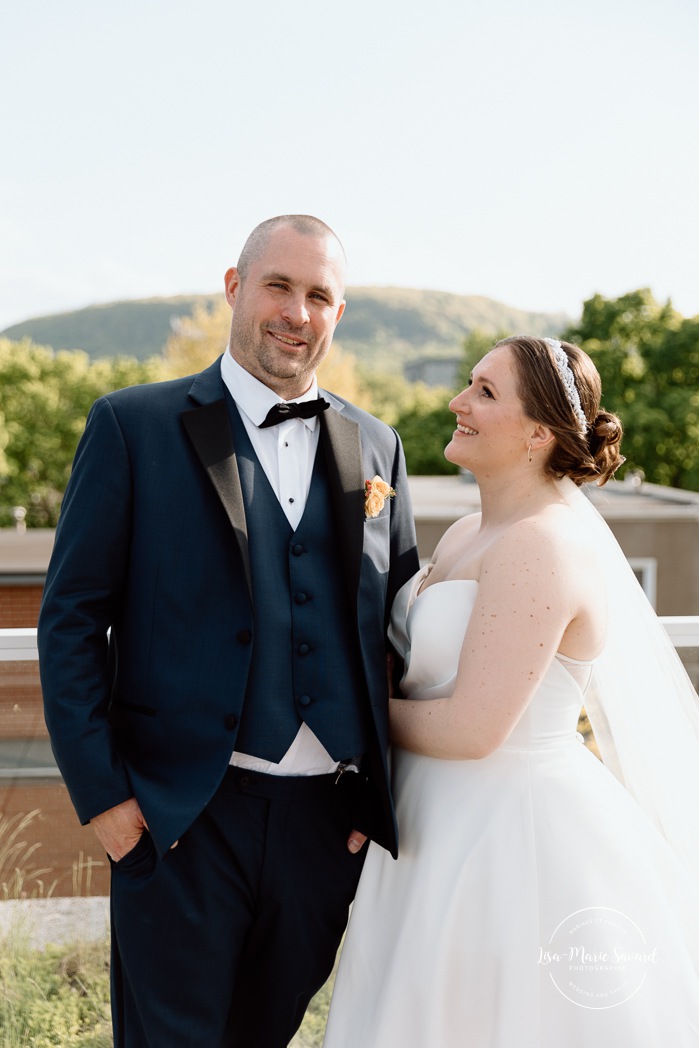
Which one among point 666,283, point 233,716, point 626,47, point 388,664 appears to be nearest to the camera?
point 233,716

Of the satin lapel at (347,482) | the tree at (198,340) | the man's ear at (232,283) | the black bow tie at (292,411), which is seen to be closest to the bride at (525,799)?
the satin lapel at (347,482)

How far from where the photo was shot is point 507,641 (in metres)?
2.09

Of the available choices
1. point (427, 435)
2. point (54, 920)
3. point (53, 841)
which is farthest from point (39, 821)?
point (427, 435)

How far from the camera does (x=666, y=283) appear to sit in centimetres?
8612

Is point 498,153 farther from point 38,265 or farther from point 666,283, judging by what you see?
point 38,265

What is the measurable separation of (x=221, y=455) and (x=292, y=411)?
22 centimetres

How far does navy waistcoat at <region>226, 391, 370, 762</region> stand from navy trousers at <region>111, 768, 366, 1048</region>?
5.2 inches

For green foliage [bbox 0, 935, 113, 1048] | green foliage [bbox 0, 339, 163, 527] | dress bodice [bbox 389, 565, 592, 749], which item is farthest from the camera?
green foliage [bbox 0, 339, 163, 527]

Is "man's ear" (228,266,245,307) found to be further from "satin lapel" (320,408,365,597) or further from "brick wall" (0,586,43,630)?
"brick wall" (0,586,43,630)

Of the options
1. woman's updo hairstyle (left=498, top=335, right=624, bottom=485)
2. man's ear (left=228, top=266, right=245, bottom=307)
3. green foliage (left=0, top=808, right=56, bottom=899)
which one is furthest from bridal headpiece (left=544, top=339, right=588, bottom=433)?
green foliage (left=0, top=808, right=56, bottom=899)

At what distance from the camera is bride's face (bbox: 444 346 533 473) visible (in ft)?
A: 7.55

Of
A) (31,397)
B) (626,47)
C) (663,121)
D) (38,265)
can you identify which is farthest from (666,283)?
(38,265)

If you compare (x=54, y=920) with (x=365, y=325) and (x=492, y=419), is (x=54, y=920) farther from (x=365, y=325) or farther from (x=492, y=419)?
(x=365, y=325)

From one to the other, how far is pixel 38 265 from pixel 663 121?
4649 inches
